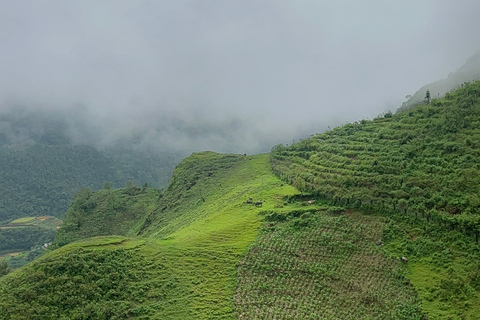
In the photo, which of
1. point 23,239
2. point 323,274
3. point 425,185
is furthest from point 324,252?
point 23,239

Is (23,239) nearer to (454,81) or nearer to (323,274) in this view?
(323,274)

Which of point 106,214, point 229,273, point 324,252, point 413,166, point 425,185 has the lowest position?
point 324,252

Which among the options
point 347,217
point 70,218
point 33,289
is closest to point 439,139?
point 347,217

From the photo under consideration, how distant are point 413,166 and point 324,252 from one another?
19414 millimetres

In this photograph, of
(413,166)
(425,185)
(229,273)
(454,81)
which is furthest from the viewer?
(454,81)

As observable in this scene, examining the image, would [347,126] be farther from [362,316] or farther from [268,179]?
[362,316]

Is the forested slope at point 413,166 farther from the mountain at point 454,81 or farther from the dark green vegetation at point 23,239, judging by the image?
the dark green vegetation at point 23,239

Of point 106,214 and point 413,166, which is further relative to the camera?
point 106,214

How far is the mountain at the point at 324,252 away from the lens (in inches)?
1391

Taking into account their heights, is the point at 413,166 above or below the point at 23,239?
below

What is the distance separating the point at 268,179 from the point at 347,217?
27.9 metres

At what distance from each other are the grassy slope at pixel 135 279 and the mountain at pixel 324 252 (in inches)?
4.6

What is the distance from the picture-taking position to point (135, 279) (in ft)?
127

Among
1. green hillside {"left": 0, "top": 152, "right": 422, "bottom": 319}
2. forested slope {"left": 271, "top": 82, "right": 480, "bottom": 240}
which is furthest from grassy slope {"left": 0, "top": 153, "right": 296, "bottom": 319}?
forested slope {"left": 271, "top": 82, "right": 480, "bottom": 240}
